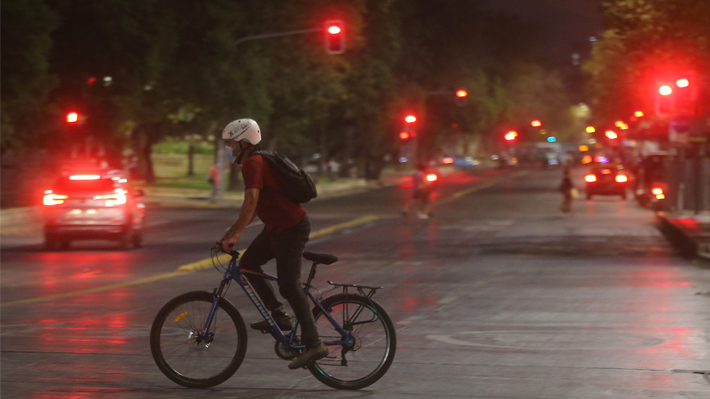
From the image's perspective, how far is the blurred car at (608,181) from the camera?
44625mm

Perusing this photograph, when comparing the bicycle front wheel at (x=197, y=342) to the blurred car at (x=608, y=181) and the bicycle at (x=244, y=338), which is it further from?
the blurred car at (x=608, y=181)

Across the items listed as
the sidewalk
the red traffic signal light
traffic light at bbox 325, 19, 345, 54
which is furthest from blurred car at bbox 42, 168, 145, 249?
traffic light at bbox 325, 19, 345, 54

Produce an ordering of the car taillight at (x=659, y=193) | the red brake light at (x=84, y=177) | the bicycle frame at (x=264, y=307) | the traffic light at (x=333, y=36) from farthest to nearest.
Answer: the traffic light at (x=333, y=36), the car taillight at (x=659, y=193), the red brake light at (x=84, y=177), the bicycle frame at (x=264, y=307)

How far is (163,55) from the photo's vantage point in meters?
39.1

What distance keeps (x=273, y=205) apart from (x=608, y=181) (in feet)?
127

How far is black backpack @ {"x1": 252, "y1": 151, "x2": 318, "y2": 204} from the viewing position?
24.8 feet

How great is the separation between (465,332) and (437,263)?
7.87 meters

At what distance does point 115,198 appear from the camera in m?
22.0

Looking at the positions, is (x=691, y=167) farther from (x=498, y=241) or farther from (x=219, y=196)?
(x=219, y=196)

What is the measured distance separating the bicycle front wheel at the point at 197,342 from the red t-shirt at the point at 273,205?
676 mm

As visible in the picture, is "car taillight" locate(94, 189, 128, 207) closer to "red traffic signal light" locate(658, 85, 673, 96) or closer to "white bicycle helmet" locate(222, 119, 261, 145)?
"red traffic signal light" locate(658, 85, 673, 96)

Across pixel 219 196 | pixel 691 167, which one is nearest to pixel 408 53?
pixel 219 196

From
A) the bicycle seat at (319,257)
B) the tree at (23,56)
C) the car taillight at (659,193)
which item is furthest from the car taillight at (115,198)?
the car taillight at (659,193)

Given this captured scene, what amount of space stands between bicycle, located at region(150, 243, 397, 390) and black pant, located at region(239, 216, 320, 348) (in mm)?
101
